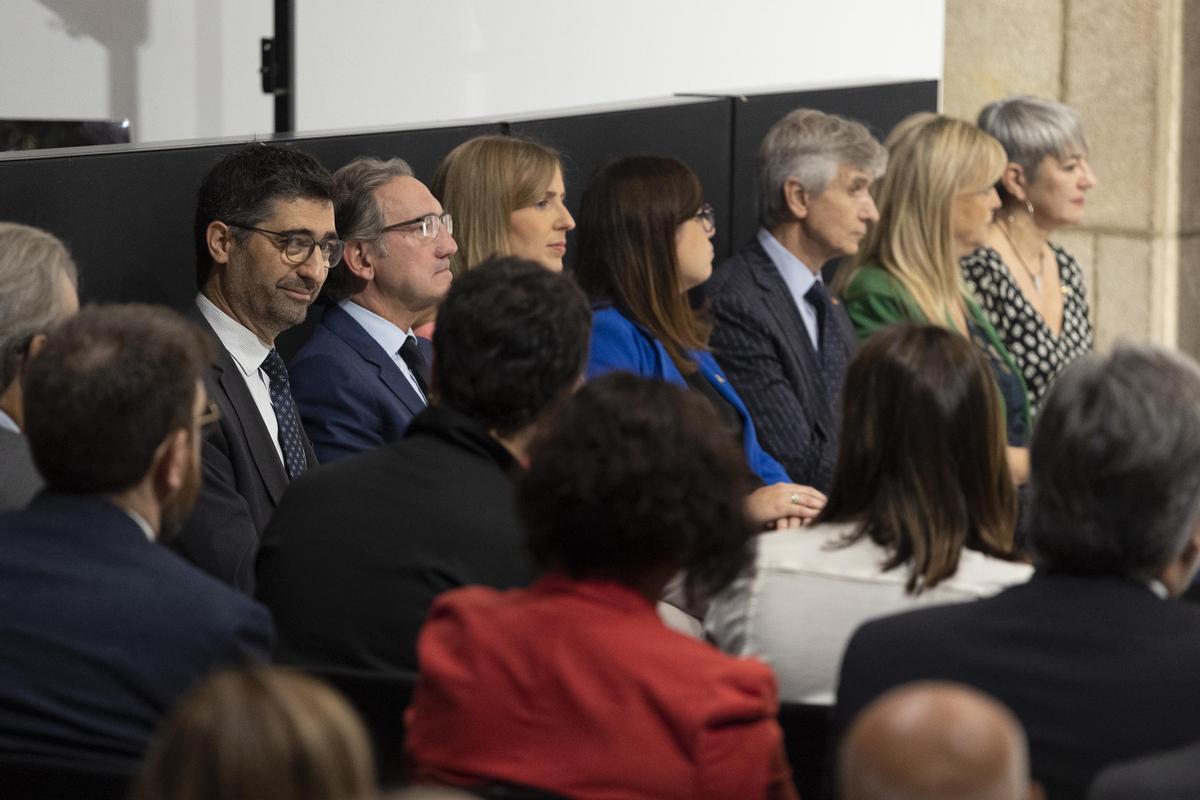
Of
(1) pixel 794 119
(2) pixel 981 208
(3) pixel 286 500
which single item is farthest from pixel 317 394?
(2) pixel 981 208

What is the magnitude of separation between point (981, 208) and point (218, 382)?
260 cm

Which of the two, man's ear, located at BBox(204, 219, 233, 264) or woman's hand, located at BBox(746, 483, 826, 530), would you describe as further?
woman's hand, located at BBox(746, 483, 826, 530)

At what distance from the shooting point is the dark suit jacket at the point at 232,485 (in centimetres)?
322

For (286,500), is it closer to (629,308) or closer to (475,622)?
(475,622)

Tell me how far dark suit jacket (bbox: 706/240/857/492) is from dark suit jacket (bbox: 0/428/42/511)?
2174 mm

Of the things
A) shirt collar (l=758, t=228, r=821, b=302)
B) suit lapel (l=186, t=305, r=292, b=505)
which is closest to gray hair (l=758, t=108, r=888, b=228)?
shirt collar (l=758, t=228, r=821, b=302)

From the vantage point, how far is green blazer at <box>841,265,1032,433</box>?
5.06 meters

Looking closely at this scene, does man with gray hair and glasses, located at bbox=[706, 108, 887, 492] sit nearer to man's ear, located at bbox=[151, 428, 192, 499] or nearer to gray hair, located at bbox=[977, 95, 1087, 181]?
gray hair, located at bbox=[977, 95, 1087, 181]

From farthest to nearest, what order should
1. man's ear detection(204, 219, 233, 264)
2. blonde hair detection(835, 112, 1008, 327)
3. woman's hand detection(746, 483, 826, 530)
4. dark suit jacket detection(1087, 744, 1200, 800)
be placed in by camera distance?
blonde hair detection(835, 112, 1008, 327) → woman's hand detection(746, 483, 826, 530) → man's ear detection(204, 219, 233, 264) → dark suit jacket detection(1087, 744, 1200, 800)

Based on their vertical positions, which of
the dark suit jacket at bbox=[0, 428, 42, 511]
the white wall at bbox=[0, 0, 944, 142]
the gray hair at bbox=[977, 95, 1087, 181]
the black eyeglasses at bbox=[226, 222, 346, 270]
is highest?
the white wall at bbox=[0, 0, 944, 142]

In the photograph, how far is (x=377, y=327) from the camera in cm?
402

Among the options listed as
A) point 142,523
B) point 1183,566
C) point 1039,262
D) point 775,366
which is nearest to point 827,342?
point 775,366

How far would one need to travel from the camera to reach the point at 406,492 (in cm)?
248

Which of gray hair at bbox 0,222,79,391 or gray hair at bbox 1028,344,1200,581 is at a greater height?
gray hair at bbox 0,222,79,391
